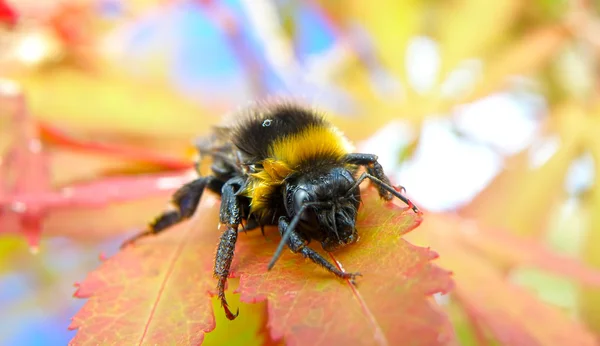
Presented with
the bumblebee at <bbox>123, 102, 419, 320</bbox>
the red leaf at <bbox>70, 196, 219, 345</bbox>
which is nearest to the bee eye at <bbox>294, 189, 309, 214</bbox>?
the bumblebee at <bbox>123, 102, 419, 320</bbox>

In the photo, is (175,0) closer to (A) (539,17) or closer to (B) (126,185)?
(B) (126,185)

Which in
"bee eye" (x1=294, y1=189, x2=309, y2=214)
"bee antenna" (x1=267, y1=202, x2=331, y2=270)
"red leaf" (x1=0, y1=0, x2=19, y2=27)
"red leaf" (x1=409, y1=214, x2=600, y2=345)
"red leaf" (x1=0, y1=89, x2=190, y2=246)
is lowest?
"red leaf" (x1=409, y1=214, x2=600, y2=345)

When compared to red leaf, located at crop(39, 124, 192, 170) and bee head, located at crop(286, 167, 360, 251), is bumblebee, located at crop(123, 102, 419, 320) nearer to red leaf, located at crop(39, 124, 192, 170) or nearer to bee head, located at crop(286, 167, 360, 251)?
bee head, located at crop(286, 167, 360, 251)

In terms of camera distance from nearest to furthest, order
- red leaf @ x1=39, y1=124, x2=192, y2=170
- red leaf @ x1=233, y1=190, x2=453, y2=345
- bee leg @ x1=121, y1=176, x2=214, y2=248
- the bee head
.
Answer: red leaf @ x1=233, y1=190, x2=453, y2=345 < the bee head < bee leg @ x1=121, y1=176, x2=214, y2=248 < red leaf @ x1=39, y1=124, x2=192, y2=170

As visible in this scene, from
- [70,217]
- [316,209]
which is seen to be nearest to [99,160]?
[70,217]

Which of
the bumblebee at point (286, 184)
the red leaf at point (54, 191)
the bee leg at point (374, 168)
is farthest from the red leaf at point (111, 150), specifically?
the bee leg at point (374, 168)

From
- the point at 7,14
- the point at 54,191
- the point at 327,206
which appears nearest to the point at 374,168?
the point at 327,206

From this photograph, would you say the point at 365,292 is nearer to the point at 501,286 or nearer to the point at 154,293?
the point at 154,293
